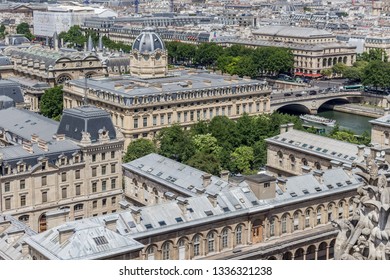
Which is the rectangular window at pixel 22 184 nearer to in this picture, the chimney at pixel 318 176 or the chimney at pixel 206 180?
the chimney at pixel 206 180

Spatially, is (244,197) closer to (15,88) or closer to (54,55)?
(15,88)

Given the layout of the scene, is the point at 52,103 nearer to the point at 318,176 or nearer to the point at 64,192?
the point at 64,192

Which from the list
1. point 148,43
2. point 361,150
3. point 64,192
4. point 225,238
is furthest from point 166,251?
point 148,43

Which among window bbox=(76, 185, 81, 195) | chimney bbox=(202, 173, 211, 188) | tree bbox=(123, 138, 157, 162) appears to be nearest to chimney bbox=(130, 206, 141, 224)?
chimney bbox=(202, 173, 211, 188)

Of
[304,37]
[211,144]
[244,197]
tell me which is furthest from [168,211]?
[304,37]

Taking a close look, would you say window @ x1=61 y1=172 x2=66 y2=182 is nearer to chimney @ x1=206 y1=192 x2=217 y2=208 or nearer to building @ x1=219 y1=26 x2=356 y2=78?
chimney @ x1=206 y1=192 x2=217 y2=208
